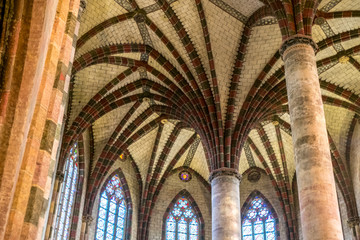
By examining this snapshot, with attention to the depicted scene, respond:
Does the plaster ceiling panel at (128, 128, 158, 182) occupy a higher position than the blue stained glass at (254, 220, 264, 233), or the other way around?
the plaster ceiling panel at (128, 128, 158, 182)

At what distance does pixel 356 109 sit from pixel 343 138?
1824mm

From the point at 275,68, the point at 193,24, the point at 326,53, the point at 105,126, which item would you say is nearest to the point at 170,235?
the point at 105,126

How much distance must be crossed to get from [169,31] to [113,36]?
1984 mm

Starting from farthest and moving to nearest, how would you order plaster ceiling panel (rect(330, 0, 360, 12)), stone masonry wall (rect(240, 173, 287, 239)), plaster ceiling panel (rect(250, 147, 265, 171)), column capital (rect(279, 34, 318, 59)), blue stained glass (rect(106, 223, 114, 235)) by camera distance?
plaster ceiling panel (rect(250, 147, 265, 171)), stone masonry wall (rect(240, 173, 287, 239)), blue stained glass (rect(106, 223, 114, 235)), plaster ceiling panel (rect(330, 0, 360, 12)), column capital (rect(279, 34, 318, 59))

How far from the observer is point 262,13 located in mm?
16922

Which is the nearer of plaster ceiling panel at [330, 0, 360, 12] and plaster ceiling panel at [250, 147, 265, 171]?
plaster ceiling panel at [330, 0, 360, 12]

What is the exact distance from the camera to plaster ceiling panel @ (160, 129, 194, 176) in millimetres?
23700

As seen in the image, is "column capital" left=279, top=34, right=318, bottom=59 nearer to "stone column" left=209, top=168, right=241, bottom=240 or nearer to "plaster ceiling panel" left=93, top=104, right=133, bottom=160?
"stone column" left=209, top=168, right=241, bottom=240

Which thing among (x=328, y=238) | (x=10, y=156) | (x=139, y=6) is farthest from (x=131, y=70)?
(x=10, y=156)

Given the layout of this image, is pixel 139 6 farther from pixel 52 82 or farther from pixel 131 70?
pixel 52 82

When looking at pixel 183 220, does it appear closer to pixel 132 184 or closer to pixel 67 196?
pixel 132 184

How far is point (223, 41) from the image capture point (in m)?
18.4

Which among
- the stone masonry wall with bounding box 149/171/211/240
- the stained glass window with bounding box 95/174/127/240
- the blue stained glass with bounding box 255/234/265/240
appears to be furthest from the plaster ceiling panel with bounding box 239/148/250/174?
the stained glass window with bounding box 95/174/127/240

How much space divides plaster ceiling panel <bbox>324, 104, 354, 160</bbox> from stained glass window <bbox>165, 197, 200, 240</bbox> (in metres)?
7.17
